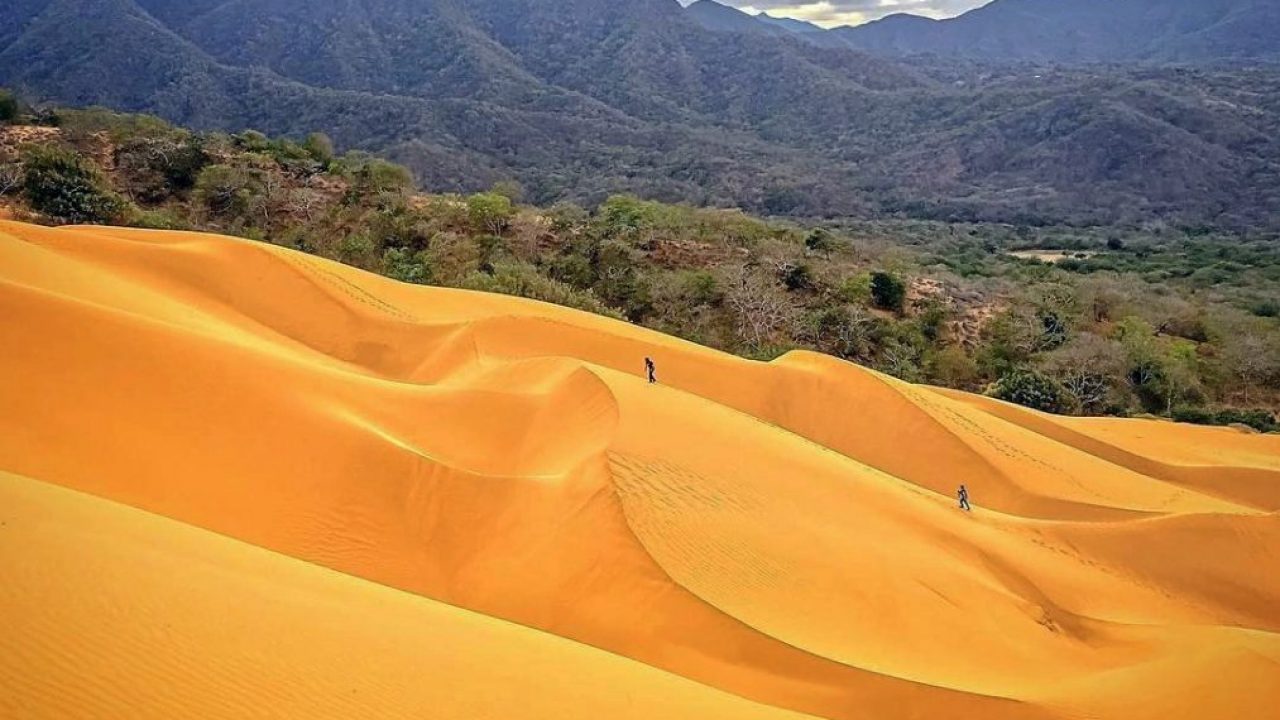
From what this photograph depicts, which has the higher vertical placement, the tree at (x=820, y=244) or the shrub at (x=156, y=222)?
the tree at (x=820, y=244)

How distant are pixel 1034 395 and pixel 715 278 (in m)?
11.2

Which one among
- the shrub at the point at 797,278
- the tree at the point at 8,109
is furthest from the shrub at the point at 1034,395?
the tree at the point at 8,109

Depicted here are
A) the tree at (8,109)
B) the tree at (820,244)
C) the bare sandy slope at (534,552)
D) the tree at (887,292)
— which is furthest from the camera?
the tree at (820,244)

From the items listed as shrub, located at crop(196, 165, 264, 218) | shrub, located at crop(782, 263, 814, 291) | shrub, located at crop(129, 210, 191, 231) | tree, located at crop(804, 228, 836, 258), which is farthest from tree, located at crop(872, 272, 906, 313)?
shrub, located at crop(129, 210, 191, 231)

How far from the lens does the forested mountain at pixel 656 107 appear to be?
8531 centimetres

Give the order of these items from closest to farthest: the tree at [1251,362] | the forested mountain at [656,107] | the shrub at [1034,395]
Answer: the shrub at [1034,395] → the tree at [1251,362] → the forested mountain at [656,107]

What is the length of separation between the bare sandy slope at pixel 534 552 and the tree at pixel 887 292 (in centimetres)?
1696

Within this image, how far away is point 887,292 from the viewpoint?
3180 cm

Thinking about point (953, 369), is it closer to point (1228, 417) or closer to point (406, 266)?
point (1228, 417)

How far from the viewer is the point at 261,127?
94.5 m

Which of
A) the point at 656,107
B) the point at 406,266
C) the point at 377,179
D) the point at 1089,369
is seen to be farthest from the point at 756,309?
the point at 656,107

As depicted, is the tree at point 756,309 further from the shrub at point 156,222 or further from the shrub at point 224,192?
the shrub at point 224,192

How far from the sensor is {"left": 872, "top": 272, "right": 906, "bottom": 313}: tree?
3180 centimetres

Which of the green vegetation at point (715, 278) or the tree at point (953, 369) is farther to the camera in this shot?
the tree at point (953, 369)
